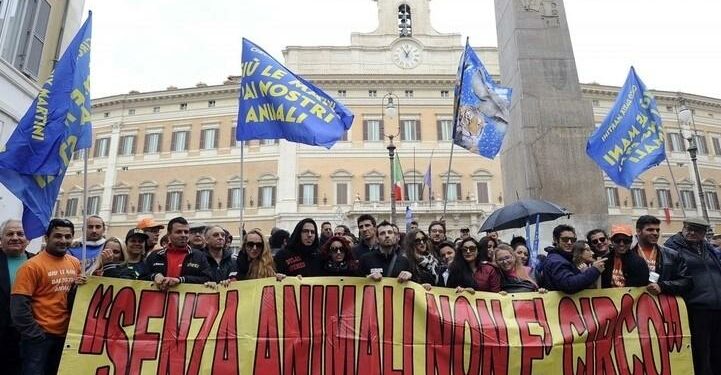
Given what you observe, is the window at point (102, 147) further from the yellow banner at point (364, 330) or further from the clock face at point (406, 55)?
the yellow banner at point (364, 330)

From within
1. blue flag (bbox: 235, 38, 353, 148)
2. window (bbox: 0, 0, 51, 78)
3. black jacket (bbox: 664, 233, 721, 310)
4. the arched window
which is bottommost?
black jacket (bbox: 664, 233, 721, 310)

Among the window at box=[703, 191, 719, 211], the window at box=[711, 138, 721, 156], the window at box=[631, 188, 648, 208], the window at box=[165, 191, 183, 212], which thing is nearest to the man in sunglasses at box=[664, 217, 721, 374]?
the window at box=[165, 191, 183, 212]

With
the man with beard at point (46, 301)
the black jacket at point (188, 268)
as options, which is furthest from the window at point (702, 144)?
the man with beard at point (46, 301)

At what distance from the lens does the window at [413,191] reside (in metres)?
29.8

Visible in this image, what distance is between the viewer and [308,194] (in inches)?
1215

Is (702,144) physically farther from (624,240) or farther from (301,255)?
(301,255)

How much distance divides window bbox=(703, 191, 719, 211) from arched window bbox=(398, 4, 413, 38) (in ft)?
82.1

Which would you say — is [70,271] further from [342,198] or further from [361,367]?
[342,198]

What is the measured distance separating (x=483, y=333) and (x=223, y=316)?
82.3 inches

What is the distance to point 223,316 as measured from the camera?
3639 millimetres

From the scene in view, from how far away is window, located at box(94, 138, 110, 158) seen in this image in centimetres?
3472

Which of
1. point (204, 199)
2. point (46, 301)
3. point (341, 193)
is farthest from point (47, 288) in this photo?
point (204, 199)

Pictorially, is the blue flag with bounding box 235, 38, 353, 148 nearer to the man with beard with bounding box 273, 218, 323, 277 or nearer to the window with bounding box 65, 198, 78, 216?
the man with beard with bounding box 273, 218, 323, 277

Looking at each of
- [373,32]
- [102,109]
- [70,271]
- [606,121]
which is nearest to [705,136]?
[373,32]
